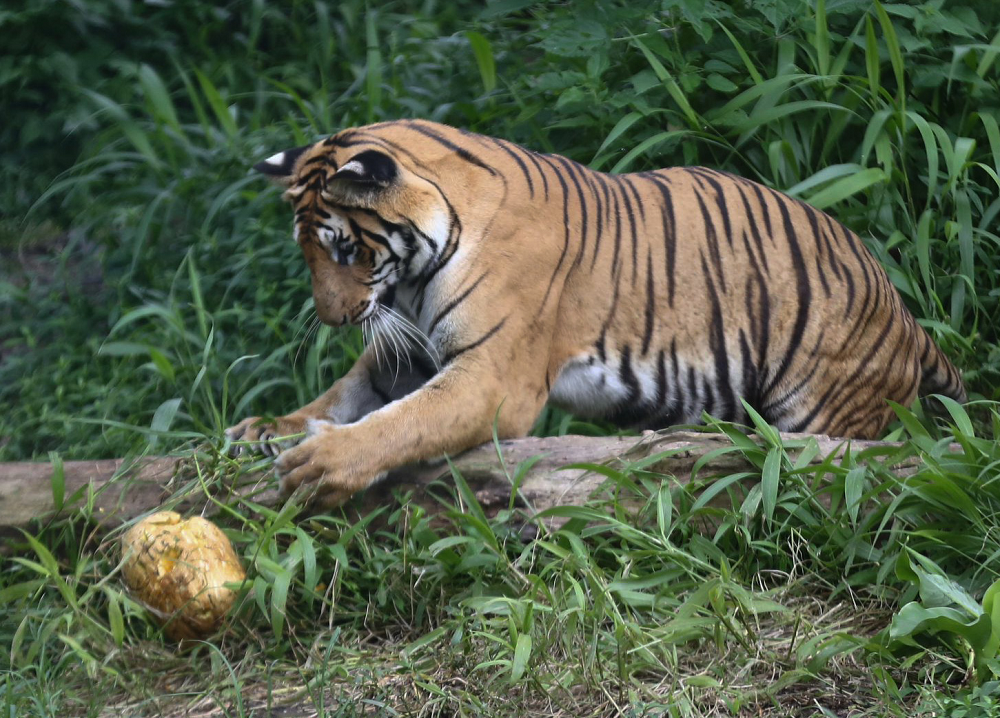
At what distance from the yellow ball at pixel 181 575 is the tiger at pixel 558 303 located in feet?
1.00

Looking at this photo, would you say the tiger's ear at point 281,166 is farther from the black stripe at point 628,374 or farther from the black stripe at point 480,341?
the black stripe at point 628,374

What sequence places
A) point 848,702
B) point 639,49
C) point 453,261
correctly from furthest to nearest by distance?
point 639,49, point 453,261, point 848,702

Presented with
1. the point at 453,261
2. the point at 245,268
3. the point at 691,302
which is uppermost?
the point at 453,261

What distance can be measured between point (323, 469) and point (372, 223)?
77 centimetres

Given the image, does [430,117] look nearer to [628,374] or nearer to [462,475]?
[628,374]

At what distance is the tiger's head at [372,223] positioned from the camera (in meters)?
3.49

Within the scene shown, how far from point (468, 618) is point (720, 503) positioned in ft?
2.65

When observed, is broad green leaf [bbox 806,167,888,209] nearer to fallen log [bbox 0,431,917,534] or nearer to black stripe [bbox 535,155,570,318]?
black stripe [bbox 535,155,570,318]

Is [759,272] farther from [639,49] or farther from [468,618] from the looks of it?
[468,618]

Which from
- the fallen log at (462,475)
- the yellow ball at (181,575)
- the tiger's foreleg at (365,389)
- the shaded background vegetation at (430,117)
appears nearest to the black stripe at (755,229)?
the shaded background vegetation at (430,117)

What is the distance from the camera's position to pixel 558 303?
3680 mm

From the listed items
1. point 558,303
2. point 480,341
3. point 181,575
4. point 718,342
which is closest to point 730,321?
point 718,342

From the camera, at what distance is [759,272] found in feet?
12.7

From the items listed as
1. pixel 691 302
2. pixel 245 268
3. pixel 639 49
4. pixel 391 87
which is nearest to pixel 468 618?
pixel 691 302
